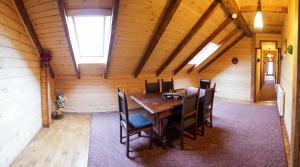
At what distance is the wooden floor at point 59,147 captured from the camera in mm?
2621

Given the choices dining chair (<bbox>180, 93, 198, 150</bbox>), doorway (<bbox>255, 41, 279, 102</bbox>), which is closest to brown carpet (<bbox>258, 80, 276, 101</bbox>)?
doorway (<bbox>255, 41, 279, 102</bbox>)

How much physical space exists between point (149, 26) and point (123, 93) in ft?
4.29

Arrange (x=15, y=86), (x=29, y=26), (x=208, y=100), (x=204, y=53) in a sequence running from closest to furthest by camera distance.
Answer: (x=15, y=86)
(x=29, y=26)
(x=208, y=100)
(x=204, y=53)

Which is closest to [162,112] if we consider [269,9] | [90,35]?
[90,35]

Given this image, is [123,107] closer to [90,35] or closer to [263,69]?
Result: [90,35]

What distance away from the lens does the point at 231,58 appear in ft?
21.6

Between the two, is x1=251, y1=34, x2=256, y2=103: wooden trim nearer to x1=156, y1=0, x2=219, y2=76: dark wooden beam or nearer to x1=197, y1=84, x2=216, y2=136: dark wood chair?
x1=156, y1=0, x2=219, y2=76: dark wooden beam

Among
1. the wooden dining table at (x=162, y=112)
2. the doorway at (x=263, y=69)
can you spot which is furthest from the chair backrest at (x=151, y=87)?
the doorway at (x=263, y=69)

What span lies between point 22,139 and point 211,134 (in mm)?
3009

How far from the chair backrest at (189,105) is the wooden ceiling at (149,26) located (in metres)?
1.23

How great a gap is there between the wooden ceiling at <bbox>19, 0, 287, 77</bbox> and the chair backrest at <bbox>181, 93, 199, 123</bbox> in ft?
4.03

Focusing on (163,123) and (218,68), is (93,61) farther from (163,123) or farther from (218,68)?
(218,68)

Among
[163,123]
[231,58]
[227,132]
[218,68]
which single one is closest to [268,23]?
[231,58]

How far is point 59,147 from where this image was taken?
3064 mm
